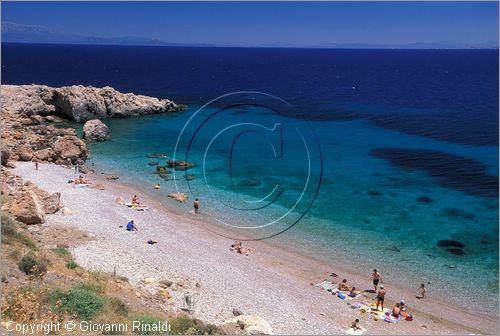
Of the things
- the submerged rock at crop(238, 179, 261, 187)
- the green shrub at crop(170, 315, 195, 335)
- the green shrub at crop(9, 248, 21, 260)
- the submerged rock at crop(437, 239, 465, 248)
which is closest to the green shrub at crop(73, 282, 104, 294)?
the green shrub at crop(9, 248, 21, 260)

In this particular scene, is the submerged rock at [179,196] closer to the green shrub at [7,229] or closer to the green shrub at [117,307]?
the green shrub at [7,229]

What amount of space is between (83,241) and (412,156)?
35.2 meters

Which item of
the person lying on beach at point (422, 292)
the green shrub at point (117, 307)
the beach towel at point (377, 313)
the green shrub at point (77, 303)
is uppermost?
the green shrub at point (77, 303)

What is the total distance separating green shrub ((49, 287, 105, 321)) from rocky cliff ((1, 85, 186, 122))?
50.5 meters

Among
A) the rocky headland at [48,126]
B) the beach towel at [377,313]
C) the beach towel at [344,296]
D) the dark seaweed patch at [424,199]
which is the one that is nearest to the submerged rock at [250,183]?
the dark seaweed patch at [424,199]

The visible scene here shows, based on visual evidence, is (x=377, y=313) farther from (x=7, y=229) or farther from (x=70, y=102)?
(x=70, y=102)

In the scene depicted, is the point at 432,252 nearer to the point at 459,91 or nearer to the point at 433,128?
the point at 433,128

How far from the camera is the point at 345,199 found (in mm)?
35375

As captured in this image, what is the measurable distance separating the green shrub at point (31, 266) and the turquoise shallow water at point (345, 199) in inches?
553

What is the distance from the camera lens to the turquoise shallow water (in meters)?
25.9

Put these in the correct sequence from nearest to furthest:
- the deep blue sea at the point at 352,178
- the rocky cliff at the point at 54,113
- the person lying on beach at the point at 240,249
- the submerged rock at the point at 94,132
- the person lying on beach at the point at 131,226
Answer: the person lying on beach at the point at 240,249, the deep blue sea at the point at 352,178, the person lying on beach at the point at 131,226, the rocky cliff at the point at 54,113, the submerged rock at the point at 94,132

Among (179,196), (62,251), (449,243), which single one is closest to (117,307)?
(62,251)

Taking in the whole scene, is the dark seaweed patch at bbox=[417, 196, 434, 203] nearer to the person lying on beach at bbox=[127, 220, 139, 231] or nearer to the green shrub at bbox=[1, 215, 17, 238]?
the person lying on beach at bbox=[127, 220, 139, 231]

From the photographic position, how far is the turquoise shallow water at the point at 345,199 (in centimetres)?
2586
